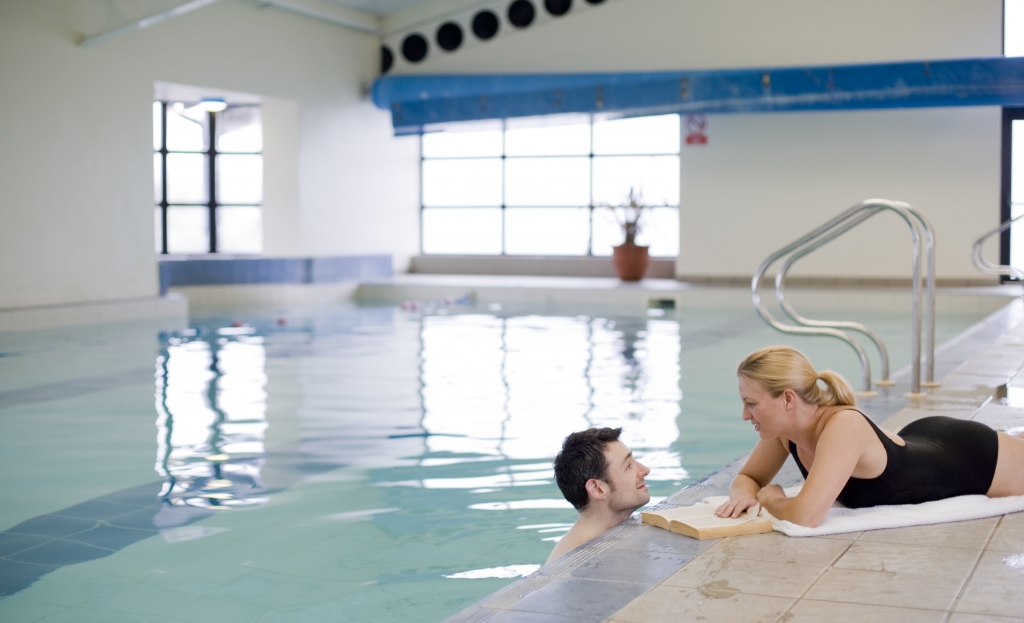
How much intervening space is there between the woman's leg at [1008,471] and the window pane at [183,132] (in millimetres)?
12701

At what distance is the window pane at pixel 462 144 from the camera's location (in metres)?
15.1

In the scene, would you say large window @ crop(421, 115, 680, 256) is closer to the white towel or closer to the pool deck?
the white towel

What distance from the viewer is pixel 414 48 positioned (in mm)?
14211

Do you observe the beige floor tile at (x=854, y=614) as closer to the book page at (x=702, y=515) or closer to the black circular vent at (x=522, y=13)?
the book page at (x=702, y=515)

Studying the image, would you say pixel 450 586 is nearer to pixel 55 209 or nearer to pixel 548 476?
pixel 548 476

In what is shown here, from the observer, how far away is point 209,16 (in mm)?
11562

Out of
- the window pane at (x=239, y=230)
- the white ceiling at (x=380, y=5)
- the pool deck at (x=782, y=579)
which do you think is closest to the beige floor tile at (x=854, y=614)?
the pool deck at (x=782, y=579)

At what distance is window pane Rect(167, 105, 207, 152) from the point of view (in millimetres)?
13750

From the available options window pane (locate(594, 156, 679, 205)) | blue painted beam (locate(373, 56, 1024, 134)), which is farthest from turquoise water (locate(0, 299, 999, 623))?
window pane (locate(594, 156, 679, 205))

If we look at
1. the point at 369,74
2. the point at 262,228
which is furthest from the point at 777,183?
the point at 262,228

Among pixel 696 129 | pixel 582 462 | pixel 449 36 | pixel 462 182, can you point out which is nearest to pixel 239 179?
pixel 462 182

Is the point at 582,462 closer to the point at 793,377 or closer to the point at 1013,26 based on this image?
the point at 793,377

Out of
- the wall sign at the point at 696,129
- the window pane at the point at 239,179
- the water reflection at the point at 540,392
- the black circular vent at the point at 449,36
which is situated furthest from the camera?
the black circular vent at the point at 449,36

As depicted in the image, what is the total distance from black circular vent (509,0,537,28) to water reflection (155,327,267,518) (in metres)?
7.24
